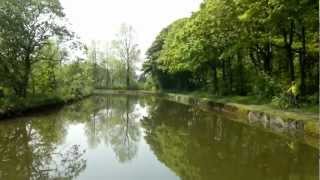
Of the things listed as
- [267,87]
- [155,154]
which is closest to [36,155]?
[155,154]

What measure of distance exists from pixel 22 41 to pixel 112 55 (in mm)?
51352

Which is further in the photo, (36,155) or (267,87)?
(267,87)

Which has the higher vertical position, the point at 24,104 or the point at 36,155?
the point at 24,104

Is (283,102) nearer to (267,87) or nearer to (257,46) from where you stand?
(267,87)

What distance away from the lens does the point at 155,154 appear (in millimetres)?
11008

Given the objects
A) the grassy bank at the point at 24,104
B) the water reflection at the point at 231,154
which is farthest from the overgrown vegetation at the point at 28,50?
the water reflection at the point at 231,154

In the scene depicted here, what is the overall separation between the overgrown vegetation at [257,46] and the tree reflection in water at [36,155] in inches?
392

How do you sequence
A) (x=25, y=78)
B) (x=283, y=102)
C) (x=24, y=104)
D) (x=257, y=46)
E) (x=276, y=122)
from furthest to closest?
1. (x=25, y=78)
2. (x=257, y=46)
3. (x=24, y=104)
4. (x=283, y=102)
5. (x=276, y=122)

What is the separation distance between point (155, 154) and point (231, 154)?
2.03 metres

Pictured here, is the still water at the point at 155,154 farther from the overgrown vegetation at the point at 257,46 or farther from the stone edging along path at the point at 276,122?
the overgrown vegetation at the point at 257,46

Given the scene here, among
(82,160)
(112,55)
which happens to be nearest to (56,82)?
(82,160)

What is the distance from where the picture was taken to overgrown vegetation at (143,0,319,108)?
17812 millimetres

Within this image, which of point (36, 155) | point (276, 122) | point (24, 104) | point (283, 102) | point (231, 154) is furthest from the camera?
point (24, 104)

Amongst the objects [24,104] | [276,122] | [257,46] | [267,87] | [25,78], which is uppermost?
[257,46]
